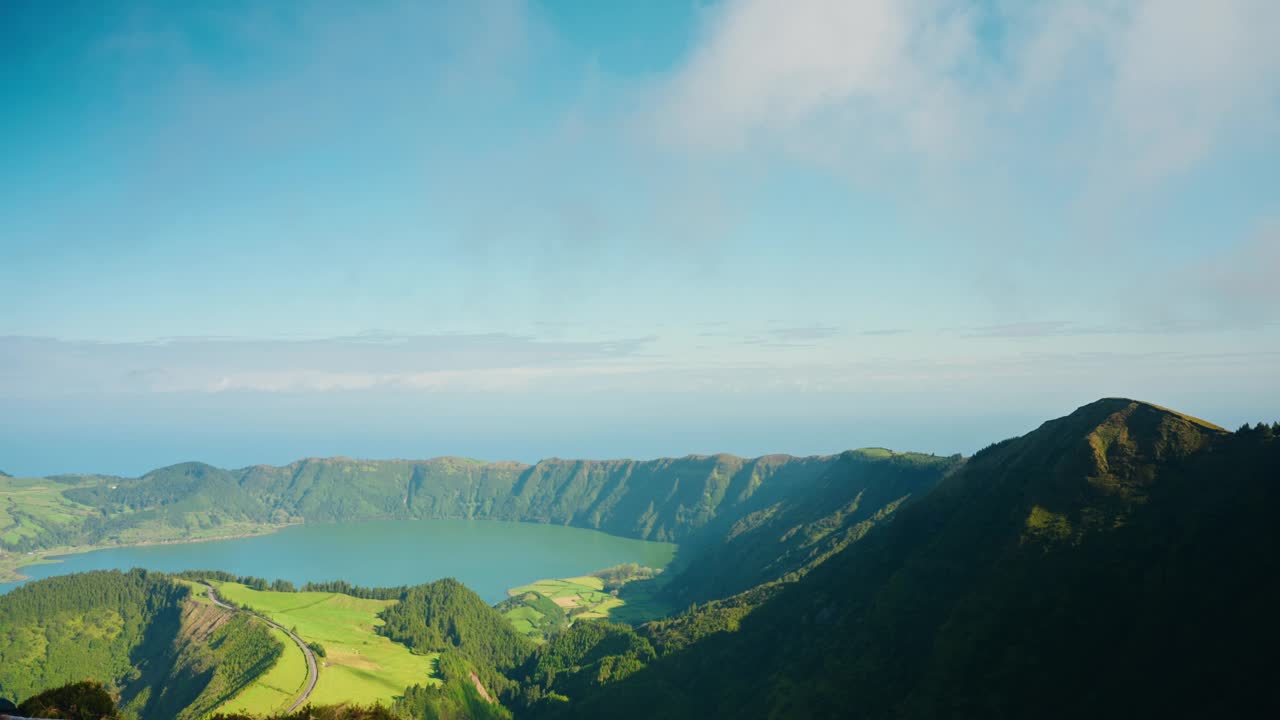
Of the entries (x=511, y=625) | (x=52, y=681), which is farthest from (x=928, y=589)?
(x=52, y=681)

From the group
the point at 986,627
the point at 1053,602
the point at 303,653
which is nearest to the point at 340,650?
the point at 303,653

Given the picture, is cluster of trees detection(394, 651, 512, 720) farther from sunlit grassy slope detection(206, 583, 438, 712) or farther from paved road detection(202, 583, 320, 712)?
paved road detection(202, 583, 320, 712)

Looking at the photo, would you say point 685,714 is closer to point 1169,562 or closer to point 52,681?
point 1169,562

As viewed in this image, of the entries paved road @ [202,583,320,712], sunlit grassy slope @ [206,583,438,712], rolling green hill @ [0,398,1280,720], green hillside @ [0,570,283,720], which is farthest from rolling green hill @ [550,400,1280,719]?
green hillside @ [0,570,283,720]

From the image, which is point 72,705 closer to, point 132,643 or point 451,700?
point 451,700

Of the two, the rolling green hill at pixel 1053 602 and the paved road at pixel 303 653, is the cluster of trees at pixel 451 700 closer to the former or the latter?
the paved road at pixel 303 653
